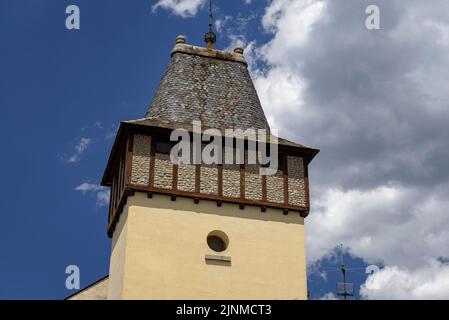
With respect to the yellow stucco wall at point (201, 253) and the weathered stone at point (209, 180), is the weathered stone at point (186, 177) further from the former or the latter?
the yellow stucco wall at point (201, 253)

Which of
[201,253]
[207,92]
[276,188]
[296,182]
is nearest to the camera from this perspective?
[201,253]

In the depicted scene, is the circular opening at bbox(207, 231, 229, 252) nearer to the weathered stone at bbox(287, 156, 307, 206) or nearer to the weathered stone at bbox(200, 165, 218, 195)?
the weathered stone at bbox(200, 165, 218, 195)

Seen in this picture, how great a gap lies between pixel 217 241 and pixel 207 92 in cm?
587

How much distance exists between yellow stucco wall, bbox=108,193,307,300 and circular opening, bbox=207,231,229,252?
169 millimetres

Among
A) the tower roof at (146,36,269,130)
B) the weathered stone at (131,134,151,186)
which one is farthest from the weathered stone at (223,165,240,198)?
the weathered stone at (131,134,151,186)

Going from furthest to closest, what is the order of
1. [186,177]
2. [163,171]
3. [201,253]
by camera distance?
[186,177], [163,171], [201,253]

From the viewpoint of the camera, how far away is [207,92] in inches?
1006

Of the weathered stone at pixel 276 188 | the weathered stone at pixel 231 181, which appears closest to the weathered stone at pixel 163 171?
the weathered stone at pixel 231 181

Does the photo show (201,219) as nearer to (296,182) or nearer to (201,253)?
(201,253)

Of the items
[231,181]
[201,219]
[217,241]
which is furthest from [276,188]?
[201,219]

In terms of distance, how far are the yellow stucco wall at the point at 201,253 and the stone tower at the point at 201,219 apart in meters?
0.03

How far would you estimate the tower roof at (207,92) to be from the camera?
24562mm

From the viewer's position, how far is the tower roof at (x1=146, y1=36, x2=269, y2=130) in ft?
80.6
